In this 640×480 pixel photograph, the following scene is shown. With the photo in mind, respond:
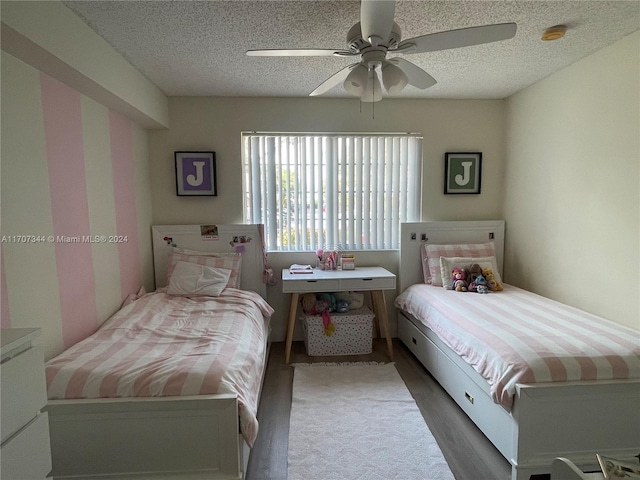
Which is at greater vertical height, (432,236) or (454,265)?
(432,236)

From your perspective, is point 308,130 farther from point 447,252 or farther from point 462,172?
point 447,252

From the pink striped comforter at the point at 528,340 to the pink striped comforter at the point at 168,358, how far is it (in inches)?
47.8

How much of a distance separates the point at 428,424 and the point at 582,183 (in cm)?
200

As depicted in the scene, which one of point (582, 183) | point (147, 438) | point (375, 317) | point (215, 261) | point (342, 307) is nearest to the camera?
point (147, 438)

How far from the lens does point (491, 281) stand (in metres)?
2.83

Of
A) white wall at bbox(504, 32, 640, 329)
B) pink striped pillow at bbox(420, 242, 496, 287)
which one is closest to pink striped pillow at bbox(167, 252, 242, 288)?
pink striped pillow at bbox(420, 242, 496, 287)

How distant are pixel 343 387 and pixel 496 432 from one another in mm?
1038

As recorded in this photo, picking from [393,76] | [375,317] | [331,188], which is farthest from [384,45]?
[375,317]

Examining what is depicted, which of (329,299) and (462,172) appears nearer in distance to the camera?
(329,299)

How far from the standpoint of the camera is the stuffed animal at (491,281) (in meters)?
2.82

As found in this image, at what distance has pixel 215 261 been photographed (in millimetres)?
3004

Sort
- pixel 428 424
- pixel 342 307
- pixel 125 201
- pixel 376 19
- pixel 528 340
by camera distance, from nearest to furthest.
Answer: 1. pixel 376 19
2. pixel 528 340
3. pixel 428 424
4. pixel 125 201
5. pixel 342 307

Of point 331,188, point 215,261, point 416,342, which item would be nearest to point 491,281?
point 416,342

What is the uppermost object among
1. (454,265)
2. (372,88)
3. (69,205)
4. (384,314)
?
(372,88)
